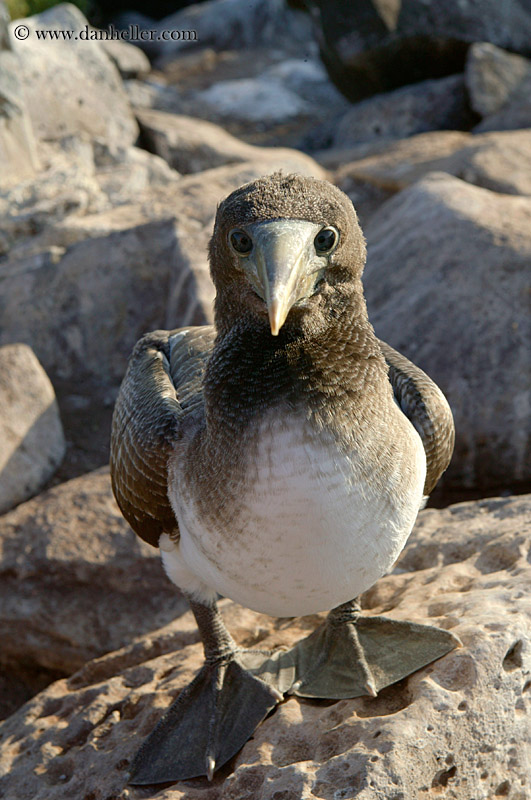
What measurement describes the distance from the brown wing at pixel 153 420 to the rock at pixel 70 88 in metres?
7.11

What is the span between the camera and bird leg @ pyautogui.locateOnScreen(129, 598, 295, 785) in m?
3.40

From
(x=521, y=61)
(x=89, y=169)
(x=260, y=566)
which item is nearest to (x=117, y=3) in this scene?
(x=521, y=61)

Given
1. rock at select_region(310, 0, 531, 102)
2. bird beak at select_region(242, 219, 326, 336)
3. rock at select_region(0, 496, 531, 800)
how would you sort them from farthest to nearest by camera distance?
rock at select_region(310, 0, 531, 102) → rock at select_region(0, 496, 531, 800) → bird beak at select_region(242, 219, 326, 336)

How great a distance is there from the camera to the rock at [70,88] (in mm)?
10781

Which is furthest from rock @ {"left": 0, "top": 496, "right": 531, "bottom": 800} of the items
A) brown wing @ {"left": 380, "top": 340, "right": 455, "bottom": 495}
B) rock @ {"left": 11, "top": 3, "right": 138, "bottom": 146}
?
rock @ {"left": 11, "top": 3, "right": 138, "bottom": 146}

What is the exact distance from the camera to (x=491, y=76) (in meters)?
12.4

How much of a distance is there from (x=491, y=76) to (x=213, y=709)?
11.2 metres

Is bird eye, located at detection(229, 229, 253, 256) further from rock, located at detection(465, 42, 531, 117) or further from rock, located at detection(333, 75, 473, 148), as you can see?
rock, located at detection(333, 75, 473, 148)

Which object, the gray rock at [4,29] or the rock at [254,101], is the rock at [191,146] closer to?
the gray rock at [4,29]

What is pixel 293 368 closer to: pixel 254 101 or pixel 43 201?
pixel 43 201

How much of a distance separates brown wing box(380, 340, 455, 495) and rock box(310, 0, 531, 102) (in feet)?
36.6

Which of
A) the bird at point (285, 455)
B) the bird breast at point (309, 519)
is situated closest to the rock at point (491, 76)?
the bird at point (285, 455)

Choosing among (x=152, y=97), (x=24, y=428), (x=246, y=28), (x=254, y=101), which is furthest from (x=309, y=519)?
(x=246, y=28)

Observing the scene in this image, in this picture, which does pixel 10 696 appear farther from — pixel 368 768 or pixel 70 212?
pixel 70 212
